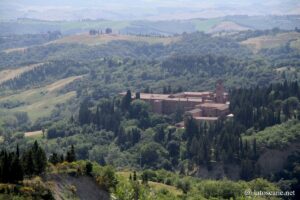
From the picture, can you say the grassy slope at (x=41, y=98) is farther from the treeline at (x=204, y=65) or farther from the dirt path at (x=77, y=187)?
the dirt path at (x=77, y=187)

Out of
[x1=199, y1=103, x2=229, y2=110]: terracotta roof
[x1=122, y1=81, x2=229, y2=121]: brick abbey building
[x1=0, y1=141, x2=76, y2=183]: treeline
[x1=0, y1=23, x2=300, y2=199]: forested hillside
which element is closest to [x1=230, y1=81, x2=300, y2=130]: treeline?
[x1=0, y1=23, x2=300, y2=199]: forested hillside

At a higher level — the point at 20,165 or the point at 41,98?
the point at 20,165

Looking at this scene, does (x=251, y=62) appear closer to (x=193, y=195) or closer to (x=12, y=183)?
(x=193, y=195)

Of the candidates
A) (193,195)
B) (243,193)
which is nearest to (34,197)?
(193,195)

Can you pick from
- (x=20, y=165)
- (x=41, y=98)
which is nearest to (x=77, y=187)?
(x=20, y=165)

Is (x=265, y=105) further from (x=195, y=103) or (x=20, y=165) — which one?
(x=20, y=165)

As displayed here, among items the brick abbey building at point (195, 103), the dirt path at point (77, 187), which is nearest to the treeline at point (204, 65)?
the brick abbey building at point (195, 103)
